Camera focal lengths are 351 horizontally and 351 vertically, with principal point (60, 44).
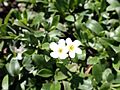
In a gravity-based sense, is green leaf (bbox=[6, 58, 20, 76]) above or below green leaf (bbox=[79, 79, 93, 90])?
above

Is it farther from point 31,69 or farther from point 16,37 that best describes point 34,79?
point 16,37

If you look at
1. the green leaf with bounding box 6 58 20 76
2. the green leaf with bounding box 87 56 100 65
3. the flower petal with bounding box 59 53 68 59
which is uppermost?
the flower petal with bounding box 59 53 68 59

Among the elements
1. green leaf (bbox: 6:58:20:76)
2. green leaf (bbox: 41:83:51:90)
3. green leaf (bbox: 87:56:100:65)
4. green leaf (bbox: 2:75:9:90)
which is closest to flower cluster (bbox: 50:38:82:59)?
green leaf (bbox: 87:56:100:65)

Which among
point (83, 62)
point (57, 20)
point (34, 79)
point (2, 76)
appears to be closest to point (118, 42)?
point (83, 62)

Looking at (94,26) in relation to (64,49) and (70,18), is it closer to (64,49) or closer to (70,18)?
(70,18)

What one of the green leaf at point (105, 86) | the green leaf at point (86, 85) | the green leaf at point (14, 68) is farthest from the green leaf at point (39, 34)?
the green leaf at point (105, 86)

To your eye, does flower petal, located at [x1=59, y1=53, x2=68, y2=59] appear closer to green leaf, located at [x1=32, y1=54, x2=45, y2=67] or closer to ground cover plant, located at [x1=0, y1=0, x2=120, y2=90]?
ground cover plant, located at [x1=0, y1=0, x2=120, y2=90]

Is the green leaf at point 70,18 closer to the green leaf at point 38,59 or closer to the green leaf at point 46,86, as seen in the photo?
the green leaf at point 38,59
